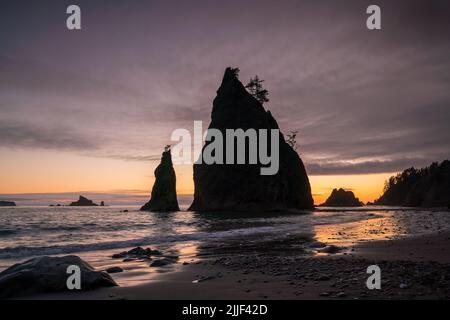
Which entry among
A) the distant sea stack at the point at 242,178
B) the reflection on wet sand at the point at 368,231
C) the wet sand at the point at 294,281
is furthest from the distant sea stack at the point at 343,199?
the wet sand at the point at 294,281

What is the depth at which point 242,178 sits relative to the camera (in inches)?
3024

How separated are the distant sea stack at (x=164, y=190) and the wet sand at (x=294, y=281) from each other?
82.5m

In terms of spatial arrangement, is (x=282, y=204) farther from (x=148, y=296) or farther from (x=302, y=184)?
(x=148, y=296)

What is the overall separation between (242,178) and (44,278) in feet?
229

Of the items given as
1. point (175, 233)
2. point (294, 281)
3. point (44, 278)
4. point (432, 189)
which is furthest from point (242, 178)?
point (44, 278)

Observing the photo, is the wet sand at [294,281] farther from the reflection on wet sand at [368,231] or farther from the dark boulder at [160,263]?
the reflection on wet sand at [368,231]

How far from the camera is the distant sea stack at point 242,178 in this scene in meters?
75.8

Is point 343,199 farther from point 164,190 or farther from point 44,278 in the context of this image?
point 44,278

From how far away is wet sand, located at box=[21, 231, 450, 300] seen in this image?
613cm

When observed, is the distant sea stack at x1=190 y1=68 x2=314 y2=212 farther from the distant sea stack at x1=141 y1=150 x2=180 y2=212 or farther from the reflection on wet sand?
the reflection on wet sand
